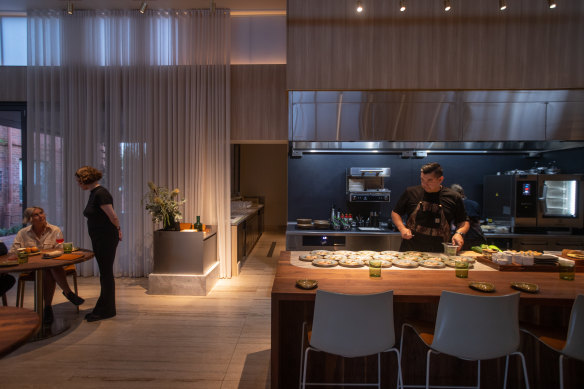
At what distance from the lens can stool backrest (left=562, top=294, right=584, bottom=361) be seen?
70.7 inches

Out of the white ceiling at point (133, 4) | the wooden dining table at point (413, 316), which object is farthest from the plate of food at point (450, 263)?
the white ceiling at point (133, 4)

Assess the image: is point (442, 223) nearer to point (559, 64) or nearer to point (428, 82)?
point (428, 82)

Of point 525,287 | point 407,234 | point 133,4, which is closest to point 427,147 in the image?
point 407,234

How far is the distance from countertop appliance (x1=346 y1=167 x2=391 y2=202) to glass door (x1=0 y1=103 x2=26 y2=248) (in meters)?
4.95

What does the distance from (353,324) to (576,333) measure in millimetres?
1207

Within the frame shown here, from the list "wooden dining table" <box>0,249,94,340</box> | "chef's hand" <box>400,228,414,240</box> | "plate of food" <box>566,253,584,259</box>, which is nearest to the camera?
"plate of food" <box>566,253,584,259</box>

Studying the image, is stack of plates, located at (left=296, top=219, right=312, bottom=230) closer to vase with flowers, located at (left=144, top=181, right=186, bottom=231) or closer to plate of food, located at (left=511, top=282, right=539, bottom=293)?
vase with flowers, located at (left=144, top=181, right=186, bottom=231)

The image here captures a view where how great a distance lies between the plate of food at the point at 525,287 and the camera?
1988 millimetres

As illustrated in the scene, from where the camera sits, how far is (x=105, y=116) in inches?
198

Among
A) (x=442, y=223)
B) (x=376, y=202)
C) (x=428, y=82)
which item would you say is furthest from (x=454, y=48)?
(x=376, y=202)

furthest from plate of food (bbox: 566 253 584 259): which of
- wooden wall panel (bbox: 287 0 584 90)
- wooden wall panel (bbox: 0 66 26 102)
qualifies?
wooden wall panel (bbox: 0 66 26 102)

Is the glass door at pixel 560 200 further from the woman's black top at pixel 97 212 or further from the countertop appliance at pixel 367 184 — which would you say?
the woman's black top at pixel 97 212

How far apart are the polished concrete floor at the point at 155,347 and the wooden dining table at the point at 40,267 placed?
0.12 meters

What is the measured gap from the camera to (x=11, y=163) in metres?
5.23
